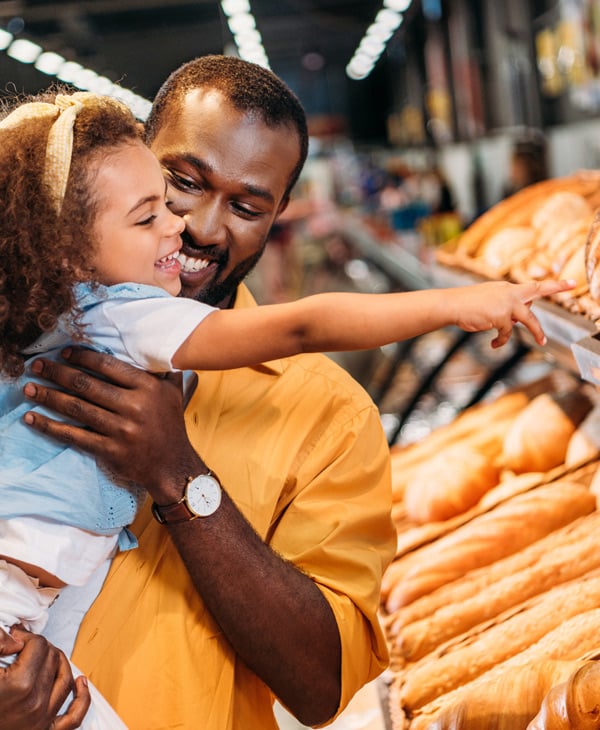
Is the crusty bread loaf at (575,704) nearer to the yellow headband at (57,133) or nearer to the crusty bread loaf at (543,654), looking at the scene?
the crusty bread loaf at (543,654)

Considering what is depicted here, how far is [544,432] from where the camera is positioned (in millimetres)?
2562

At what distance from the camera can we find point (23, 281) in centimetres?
134

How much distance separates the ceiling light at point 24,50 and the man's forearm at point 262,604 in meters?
1.52

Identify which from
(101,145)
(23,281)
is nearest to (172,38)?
(101,145)

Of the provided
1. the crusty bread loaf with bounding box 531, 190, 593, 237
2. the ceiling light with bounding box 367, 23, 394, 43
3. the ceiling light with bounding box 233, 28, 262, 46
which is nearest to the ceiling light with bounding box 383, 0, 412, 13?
the ceiling light with bounding box 233, 28, 262, 46

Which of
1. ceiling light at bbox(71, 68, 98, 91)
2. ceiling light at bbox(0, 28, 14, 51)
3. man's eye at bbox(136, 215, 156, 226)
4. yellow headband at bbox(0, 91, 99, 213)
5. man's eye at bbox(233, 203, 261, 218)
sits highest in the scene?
yellow headband at bbox(0, 91, 99, 213)

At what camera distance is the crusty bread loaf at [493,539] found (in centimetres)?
221

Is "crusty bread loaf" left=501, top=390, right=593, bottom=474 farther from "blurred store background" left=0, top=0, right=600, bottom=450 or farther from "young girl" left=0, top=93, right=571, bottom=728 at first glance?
"young girl" left=0, top=93, right=571, bottom=728

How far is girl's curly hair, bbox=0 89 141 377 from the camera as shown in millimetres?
1335

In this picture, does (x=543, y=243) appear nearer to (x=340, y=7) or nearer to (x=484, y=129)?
(x=340, y=7)

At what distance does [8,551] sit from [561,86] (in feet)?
17.9

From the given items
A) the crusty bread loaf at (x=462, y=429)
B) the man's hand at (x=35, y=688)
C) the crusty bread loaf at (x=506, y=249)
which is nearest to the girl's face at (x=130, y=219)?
the man's hand at (x=35, y=688)

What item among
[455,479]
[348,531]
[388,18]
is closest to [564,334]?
[348,531]

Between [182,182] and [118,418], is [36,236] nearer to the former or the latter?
[118,418]
